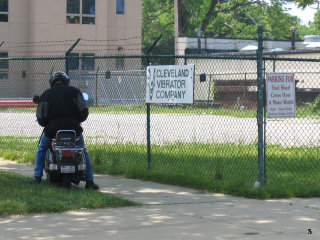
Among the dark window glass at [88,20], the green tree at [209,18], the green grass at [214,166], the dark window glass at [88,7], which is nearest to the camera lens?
the green grass at [214,166]

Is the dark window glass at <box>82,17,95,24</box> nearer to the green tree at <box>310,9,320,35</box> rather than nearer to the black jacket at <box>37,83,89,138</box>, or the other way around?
the black jacket at <box>37,83,89,138</box>

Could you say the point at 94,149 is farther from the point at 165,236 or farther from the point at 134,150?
the point at 165,236

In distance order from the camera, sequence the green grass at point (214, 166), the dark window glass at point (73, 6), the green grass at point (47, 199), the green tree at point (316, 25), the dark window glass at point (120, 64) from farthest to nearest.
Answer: the green tree at point (316, 25), the dark window glass at point (73, 6), the dark window glass at point (120, 64), the green grass at point (214, 166), the green grass at point (47, 199)

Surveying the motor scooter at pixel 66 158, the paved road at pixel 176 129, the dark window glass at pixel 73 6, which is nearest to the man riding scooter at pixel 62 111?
the motor scooter at pixel 66 158

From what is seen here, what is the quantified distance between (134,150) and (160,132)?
6.90 meters

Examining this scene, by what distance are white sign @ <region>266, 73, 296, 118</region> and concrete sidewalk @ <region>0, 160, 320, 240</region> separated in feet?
4.22

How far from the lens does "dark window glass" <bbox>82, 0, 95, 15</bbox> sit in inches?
1718

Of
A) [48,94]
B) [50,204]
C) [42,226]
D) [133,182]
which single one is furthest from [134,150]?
[42,226]

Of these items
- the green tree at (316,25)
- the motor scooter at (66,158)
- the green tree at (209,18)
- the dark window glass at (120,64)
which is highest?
the green tree at (316,25)

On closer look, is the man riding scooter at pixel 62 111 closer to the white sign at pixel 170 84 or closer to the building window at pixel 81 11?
the white sign at pixel 170 84

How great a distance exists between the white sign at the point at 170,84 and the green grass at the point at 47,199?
216 centimetres

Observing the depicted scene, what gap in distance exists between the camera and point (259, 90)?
10039 millimetres

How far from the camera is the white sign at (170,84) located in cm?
1079

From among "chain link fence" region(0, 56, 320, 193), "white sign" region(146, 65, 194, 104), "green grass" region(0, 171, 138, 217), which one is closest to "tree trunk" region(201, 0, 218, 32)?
"chain link fence" region(0, 56, 320, 193)
